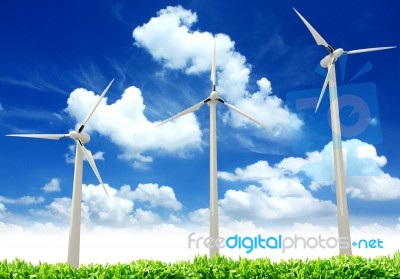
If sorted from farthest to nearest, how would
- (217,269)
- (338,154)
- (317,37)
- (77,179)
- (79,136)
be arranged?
(79,136) < (317,37) < (77,179) < (338,154) < (217,269)

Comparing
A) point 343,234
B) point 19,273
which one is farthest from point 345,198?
point 19,273

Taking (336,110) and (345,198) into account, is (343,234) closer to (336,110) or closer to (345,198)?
(345,198)

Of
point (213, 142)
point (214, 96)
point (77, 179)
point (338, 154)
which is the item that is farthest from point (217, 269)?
point (214, 96)

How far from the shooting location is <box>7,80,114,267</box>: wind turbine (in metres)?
22.0

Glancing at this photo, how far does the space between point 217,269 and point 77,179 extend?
12807mm

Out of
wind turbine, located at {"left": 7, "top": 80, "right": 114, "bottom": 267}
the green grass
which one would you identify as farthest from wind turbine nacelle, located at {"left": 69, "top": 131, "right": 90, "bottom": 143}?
the green grass

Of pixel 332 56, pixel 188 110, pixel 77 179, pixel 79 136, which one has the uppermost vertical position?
pixel 332 56

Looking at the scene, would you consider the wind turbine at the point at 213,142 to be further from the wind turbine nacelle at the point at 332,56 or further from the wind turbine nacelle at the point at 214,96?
the wind turbine nacelle at the point at 332,56

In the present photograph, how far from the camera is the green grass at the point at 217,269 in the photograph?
12.2 meters

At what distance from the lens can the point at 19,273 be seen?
12695mm

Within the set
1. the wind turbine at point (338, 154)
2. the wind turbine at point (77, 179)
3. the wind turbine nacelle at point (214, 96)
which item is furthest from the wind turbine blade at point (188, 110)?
the wind turbine at point (338, 154)

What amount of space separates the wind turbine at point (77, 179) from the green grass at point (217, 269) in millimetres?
8704

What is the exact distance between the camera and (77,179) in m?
23.3

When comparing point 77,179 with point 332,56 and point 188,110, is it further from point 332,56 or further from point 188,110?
point 332,56
